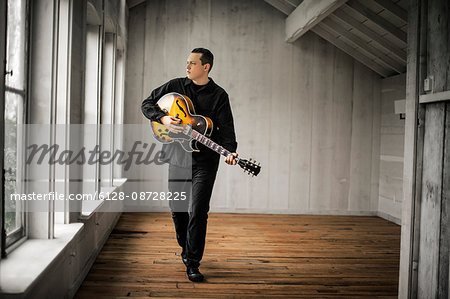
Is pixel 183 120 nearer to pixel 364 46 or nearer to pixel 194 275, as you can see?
pixel 194 275

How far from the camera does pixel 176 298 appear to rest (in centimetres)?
267

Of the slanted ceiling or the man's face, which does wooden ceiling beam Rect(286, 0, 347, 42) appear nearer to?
the slanted ceiling

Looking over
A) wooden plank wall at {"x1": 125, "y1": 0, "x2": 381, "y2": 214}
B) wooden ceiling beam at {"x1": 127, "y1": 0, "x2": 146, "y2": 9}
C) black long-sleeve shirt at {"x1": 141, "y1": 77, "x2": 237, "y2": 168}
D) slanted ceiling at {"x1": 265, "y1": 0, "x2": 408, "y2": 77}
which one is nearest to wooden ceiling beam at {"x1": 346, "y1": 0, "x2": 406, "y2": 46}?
slanted ceiling at {"x1": 265, "y1": 0, "x2": 408, "y2": 77}

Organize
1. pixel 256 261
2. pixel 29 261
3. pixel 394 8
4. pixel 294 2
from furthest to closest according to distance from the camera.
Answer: pixel 294 2
pixel 394 8
pixel 256 261
pixel 29 261

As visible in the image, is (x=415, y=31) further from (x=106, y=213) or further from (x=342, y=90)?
(x=342, y=90)

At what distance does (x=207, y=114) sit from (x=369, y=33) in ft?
8.27

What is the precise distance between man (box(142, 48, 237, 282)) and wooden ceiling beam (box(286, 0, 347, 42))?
5.42 feet

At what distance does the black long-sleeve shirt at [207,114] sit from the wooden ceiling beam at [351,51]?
2.89m

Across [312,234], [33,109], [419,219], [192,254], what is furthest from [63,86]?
[312,234]

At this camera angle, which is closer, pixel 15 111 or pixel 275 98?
pixel 15 111

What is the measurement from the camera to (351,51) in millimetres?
5590

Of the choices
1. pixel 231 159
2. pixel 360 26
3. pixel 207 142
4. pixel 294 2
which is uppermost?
pixel 294 2

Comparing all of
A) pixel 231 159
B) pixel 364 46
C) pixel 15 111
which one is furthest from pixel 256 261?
pixel 364 46

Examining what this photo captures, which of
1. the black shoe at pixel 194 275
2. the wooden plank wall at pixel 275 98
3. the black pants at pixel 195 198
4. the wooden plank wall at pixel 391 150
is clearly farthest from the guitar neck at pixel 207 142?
the wooden plank wall at pixel 391 150
